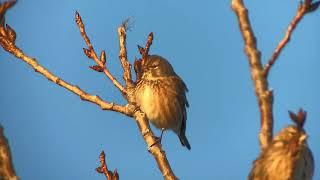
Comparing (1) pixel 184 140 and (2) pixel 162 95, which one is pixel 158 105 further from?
(1) pixel 184 140

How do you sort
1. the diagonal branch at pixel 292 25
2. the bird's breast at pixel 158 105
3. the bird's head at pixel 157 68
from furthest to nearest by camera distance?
the bird's head at pixel 157 68 < the bird's breast at pixel 158 105 < the diagonal branch at pixel 292 25

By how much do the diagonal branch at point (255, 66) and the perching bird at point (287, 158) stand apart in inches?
6.0

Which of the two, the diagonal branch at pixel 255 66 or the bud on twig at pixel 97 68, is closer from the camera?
the diagonal branch at pixel 255 66

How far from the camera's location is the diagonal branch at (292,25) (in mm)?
2775

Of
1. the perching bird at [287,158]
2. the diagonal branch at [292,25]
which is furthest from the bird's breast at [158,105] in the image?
the diagonal branch at [292,25]

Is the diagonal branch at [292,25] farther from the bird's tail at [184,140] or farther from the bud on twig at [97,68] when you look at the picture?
the bird's tail at [184,140]

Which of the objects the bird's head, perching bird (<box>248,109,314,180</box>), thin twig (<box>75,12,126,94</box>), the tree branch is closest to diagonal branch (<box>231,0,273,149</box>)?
perching bird (<box>248,109,314,180</box>)

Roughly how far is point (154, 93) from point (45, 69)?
4944mm

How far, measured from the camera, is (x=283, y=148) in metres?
3.33

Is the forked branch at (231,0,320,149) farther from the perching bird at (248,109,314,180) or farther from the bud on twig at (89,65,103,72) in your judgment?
the bud on twig at (89,65,103,72)

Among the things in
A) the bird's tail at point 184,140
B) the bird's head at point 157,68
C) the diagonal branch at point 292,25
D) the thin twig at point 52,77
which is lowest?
the diagonal branch at point 292,25

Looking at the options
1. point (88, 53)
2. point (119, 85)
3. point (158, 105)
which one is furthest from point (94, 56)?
point (158, 105)

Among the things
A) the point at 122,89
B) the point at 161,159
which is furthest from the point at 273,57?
the point at 122,89

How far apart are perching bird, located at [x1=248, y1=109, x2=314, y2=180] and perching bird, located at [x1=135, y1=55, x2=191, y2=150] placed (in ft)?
20.2
